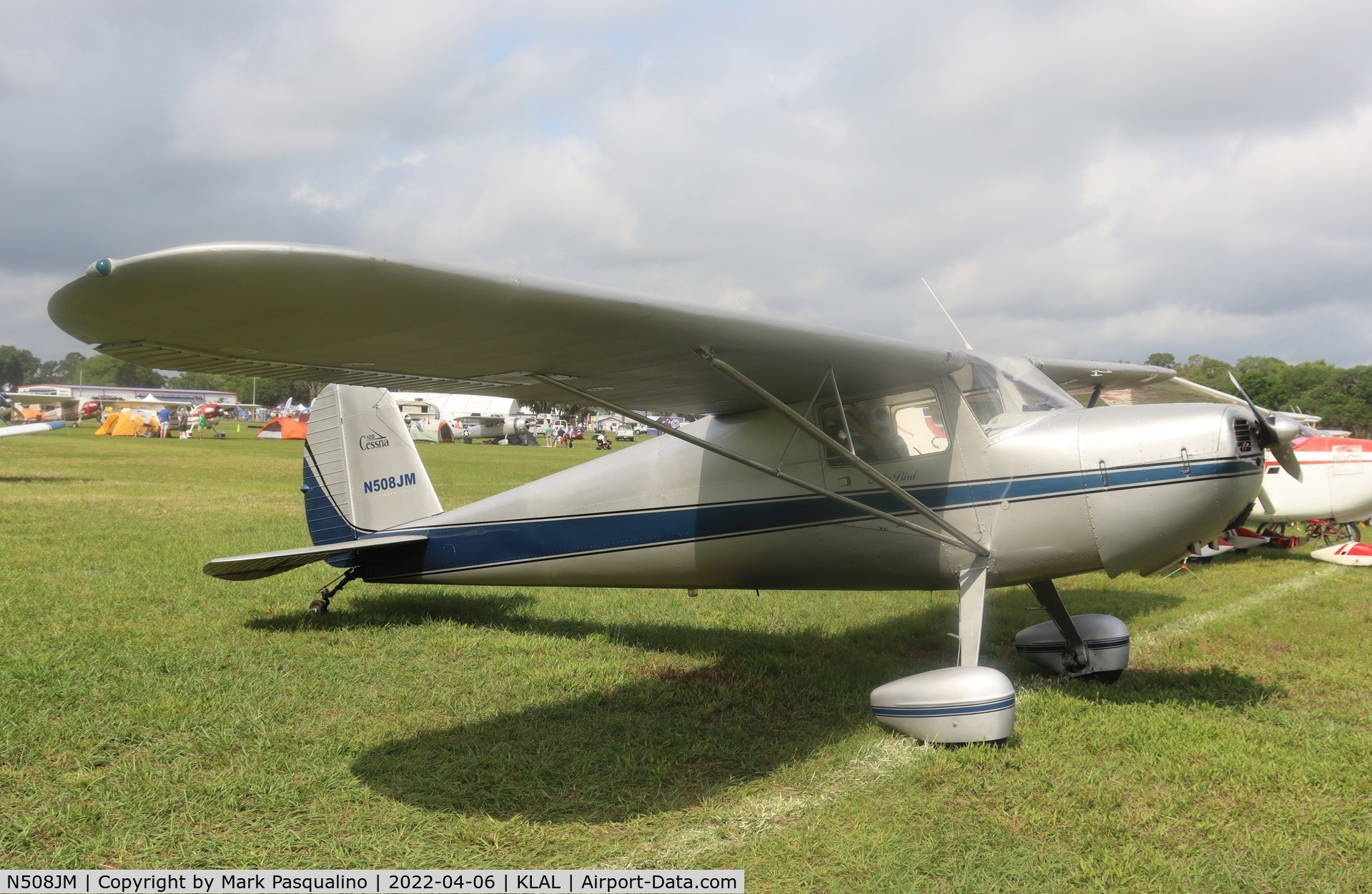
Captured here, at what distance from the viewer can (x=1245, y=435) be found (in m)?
4.40

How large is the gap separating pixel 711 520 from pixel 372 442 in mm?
A: 3371

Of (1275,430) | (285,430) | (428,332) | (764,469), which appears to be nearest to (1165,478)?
(1275,430)

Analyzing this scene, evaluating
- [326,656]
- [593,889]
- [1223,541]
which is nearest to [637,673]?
[326,656]

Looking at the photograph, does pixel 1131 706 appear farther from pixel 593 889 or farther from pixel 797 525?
pixel 593 889

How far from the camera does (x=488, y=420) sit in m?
56.1

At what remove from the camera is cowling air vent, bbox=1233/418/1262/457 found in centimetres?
437

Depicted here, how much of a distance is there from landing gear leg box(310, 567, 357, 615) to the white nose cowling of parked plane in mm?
5612

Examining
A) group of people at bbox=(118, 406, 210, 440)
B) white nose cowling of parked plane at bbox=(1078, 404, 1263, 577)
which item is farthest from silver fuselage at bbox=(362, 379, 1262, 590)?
group of people at bbox=(118, 406, 210, 440)

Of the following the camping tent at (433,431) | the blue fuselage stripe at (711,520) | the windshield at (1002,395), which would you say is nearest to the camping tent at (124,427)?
the camping tent at (433,431)

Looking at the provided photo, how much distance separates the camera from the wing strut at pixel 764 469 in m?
4.41

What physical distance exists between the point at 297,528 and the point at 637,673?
827 centimetres

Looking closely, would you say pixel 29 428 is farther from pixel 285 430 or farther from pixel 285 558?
pixel 285 430

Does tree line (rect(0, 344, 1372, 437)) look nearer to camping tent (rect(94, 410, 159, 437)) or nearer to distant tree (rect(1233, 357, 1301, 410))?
distant tree (rect(1233, 357, 1301, 410))

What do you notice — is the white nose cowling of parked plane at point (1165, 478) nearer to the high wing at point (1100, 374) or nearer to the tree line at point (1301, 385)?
the high wing at point (1100, 374)
